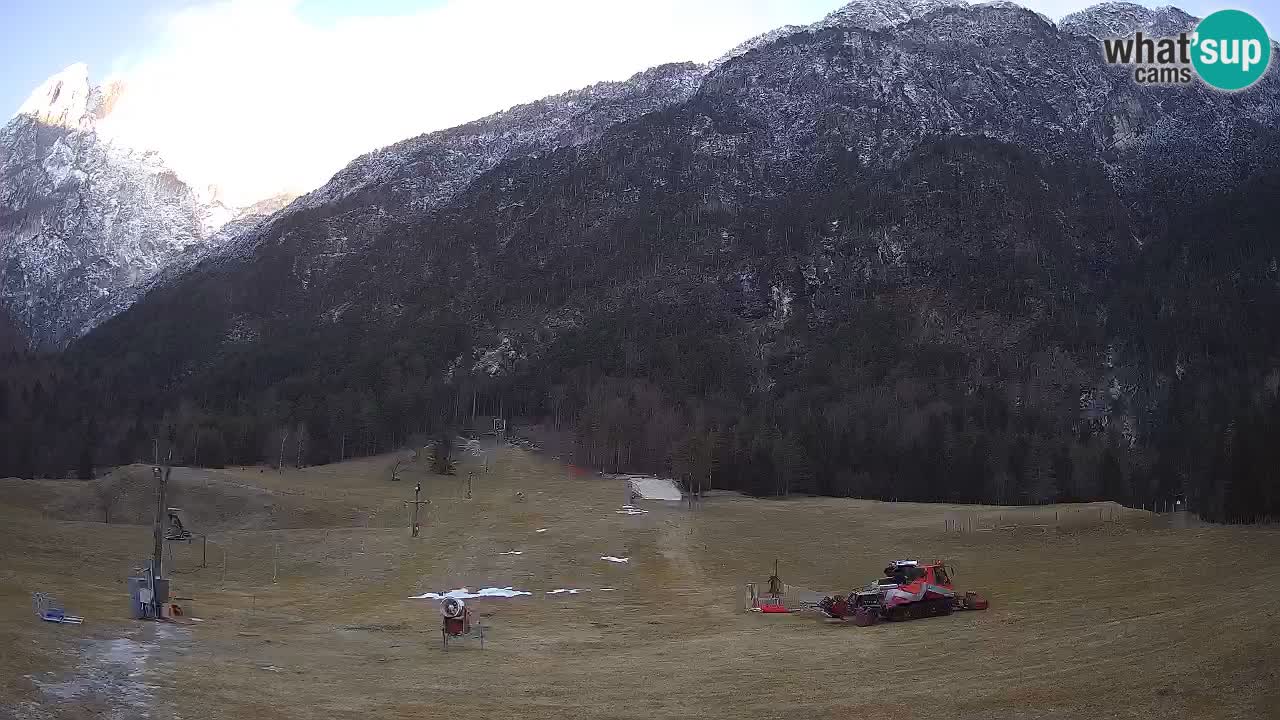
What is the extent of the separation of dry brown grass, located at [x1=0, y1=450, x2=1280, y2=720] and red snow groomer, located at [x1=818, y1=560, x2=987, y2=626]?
3.95ft

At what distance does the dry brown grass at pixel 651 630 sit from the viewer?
67.9ft

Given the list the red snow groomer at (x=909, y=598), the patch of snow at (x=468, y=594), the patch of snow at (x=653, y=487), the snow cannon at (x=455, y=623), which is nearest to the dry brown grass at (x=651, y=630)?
the snow cannon at (x=455, y=623)

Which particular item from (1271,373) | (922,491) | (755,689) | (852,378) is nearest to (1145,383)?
(1271,373)

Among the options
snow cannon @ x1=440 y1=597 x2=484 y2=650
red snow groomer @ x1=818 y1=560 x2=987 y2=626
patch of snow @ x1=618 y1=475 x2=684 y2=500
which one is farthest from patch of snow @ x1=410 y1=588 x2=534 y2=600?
patch of snow @ x1=618 y1=475 x2=684 y2=500

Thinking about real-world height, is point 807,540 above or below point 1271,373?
below

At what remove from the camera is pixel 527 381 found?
655ft

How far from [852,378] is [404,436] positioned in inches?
3436

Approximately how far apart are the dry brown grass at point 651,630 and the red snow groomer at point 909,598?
1.20 metres

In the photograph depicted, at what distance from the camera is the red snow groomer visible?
34250 mm

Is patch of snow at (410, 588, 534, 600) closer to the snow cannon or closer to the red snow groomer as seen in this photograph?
the snow cannon

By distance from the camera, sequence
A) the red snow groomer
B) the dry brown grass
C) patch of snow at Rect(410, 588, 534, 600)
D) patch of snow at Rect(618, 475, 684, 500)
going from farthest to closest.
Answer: patch of snow at Rect(618, 475, 684, 500), patch of snow at Rect(410, 588, 534, 600), the red snow groomer, the dry brown grass

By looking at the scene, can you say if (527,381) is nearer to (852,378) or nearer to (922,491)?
(852,378)

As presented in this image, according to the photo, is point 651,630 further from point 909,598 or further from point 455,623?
point 909,598

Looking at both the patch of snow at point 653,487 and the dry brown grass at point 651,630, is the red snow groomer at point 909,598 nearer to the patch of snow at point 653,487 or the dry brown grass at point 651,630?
the dry brown grass at point 651,630
